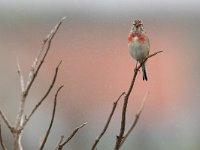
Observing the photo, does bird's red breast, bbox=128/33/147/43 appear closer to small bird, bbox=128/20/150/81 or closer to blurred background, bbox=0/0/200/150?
small bird, bbox=128/20/150/81

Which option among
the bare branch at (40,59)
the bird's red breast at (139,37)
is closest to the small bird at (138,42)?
the bird's red breast at (139,37)

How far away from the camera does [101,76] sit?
25.7ft

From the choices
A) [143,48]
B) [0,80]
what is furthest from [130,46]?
[0,80]

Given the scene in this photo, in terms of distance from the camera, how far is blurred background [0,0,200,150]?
23.1ft

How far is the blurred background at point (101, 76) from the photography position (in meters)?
7.05

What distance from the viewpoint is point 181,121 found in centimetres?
863

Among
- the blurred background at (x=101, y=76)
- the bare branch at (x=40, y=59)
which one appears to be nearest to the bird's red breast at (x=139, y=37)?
the bare branch at (x=40, y=59)

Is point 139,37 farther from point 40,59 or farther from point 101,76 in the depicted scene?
point 101,76

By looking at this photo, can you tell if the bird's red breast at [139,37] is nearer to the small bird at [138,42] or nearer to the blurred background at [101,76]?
the small bird at [138,42]

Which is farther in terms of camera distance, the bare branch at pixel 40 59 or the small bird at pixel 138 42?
the small bird at pixel 138 42

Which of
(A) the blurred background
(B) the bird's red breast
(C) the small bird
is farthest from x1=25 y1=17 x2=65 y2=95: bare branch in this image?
(A) the blurred background

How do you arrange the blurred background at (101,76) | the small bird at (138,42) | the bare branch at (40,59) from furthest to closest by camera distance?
the blurred background at (101,76)
the small bird at (138,42)
the bare branch at (40,59)

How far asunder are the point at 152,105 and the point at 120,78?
1.13m

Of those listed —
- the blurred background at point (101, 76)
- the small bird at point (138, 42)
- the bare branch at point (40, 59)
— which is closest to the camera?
the bare branch at point (40, 59)
